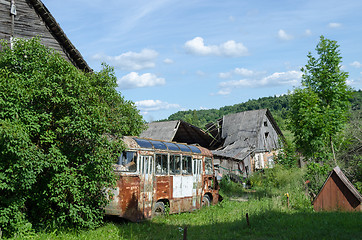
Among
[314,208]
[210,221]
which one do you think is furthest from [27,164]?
[314,208]

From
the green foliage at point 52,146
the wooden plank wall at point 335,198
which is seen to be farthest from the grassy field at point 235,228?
the wooden plank wall at point 335,198

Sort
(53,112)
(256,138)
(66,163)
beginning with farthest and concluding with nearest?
(256,138), (53,112), (66,163)

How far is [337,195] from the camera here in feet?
48.0

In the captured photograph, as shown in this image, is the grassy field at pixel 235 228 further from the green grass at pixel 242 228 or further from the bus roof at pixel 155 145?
the bus roof at pixel 155 145

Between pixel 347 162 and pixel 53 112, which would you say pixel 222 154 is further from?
pixel 53 112

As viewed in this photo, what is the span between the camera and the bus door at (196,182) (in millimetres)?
15800

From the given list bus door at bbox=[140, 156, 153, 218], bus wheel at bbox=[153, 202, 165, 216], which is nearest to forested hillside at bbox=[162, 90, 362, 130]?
bus wheel at bbox=[153, 202, 165, 216]

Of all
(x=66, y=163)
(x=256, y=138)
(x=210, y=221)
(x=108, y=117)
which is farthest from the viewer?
(x=256, y=138)

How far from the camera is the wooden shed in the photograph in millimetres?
14250

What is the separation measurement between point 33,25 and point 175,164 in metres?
10.5

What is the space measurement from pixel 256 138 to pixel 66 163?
27.6 m

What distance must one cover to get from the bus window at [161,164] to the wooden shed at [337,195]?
6.96 m

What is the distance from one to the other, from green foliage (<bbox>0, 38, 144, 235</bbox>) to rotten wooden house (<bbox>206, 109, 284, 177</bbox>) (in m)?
20.7

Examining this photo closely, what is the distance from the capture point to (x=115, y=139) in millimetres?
11195
